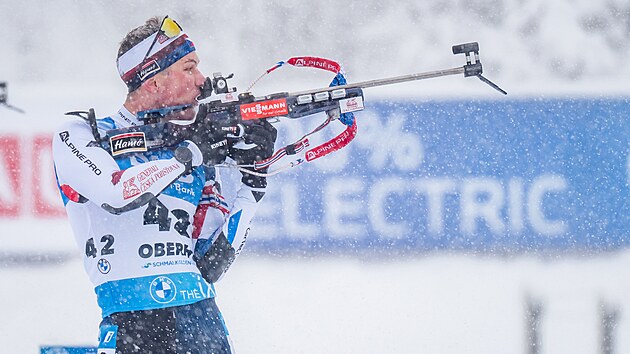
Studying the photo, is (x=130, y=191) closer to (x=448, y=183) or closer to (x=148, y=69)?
(x=148, y=69)

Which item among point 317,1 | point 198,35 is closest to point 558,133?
point 317,1

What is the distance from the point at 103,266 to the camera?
9.70 feet

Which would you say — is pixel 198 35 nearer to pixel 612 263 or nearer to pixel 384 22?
pixel 384 22

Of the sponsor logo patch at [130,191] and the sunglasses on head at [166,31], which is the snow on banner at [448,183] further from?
the sponsor logo patch at [130,191]

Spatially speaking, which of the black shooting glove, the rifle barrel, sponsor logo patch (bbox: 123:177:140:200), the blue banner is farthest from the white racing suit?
the blue banner

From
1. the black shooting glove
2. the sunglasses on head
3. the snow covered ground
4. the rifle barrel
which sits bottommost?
the snow covered ground

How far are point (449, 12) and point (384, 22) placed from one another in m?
0.43

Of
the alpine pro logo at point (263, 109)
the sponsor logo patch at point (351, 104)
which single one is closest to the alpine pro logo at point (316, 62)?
the sponsor logo patch at point (351, 104)

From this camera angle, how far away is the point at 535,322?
5.44 meters

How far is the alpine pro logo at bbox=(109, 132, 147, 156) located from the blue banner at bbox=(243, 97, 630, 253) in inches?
99.5

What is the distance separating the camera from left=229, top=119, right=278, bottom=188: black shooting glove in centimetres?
313

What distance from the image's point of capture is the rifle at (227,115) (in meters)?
3.02

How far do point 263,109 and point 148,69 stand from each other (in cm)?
45

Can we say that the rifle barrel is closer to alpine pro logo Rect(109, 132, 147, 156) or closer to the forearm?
the forearm
